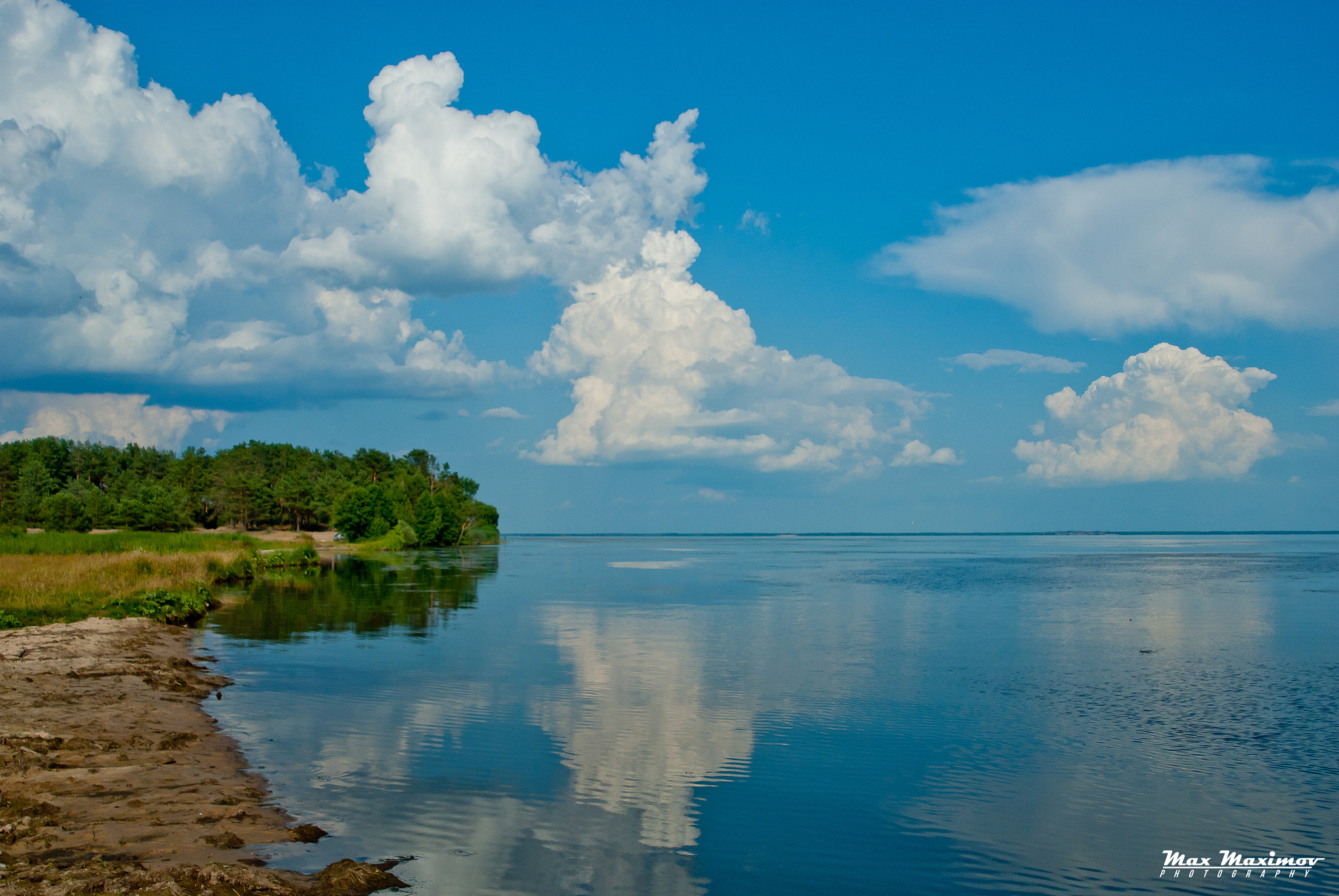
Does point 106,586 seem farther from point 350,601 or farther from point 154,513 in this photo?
point 154,513

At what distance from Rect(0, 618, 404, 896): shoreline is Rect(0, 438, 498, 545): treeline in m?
112

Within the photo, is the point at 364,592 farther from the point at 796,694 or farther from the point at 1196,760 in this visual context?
the point at 1196,760

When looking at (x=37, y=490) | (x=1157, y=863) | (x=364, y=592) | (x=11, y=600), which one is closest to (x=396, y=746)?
(x=1157, y=863)

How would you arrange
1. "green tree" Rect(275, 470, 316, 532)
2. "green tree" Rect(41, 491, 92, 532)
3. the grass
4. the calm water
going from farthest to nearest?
"green tree" Rect(275, 470, 316, 532)
"green tree" Rect(41, 491, 92, 532)
the grass
the calm water

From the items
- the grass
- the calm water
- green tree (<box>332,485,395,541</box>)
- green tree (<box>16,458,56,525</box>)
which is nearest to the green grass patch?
the grass

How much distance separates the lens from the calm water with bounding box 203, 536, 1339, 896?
11953mm

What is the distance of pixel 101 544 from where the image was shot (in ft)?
220

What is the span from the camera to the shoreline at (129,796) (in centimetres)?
967

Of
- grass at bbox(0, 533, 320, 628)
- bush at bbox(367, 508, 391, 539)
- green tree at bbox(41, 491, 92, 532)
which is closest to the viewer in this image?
grass at bbox(0, 533, 320, 628)

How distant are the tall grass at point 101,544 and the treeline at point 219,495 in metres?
52.9

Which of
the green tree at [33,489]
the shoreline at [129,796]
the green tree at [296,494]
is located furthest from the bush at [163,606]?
the green tree at [296,494]

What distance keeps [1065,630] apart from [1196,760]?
69.6 ft

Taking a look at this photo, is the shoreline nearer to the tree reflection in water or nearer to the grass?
the grass

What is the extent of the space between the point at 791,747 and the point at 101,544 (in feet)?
218
